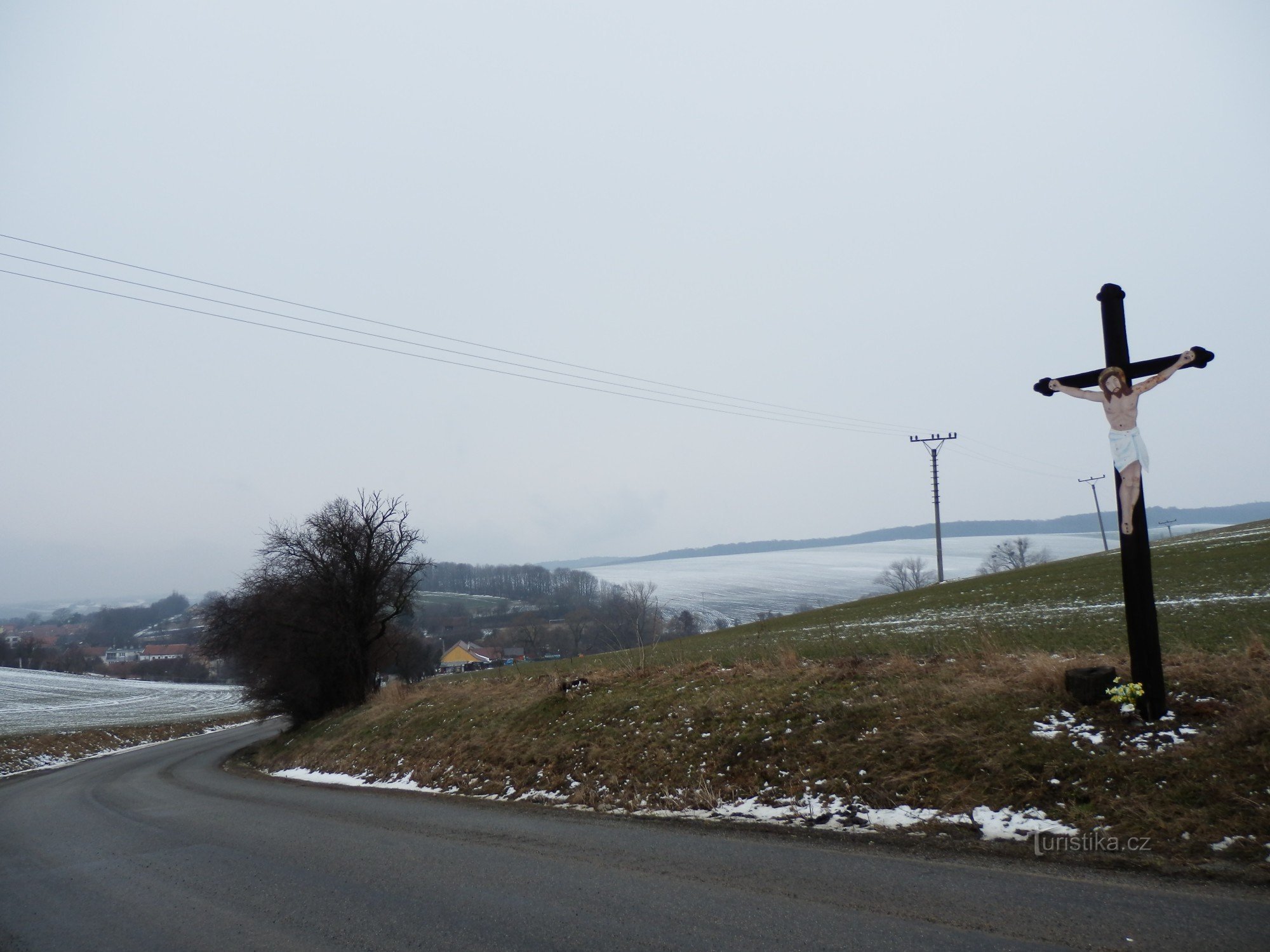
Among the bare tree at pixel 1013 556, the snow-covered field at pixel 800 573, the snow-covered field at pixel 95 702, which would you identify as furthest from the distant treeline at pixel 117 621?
the bare tree at pixel 1013 556

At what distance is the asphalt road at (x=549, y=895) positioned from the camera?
15.6 feet

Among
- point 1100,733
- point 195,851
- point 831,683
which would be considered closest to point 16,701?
point 195,851

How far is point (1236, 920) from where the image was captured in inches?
178

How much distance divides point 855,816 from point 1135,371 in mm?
5707

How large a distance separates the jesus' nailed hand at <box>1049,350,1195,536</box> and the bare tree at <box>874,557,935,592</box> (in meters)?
103

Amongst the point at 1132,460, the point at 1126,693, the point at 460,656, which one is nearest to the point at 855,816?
the point at 1126,693

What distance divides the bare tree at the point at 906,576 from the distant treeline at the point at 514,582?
144ft

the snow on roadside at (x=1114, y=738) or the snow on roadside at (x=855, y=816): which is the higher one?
the snow on roadside at (x=1114, y=738)

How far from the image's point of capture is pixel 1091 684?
792 cm

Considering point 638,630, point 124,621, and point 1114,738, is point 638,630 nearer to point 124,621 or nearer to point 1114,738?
point 1114,738

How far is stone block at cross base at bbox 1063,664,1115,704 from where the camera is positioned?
7.88 meters

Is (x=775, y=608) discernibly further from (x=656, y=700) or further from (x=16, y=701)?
(x=656, y=700)

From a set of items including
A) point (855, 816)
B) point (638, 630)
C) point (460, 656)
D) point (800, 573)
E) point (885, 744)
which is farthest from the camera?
point (800, 573)

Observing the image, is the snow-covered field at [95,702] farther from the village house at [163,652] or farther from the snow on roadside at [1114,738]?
the snow on roadside at [1114,738]
